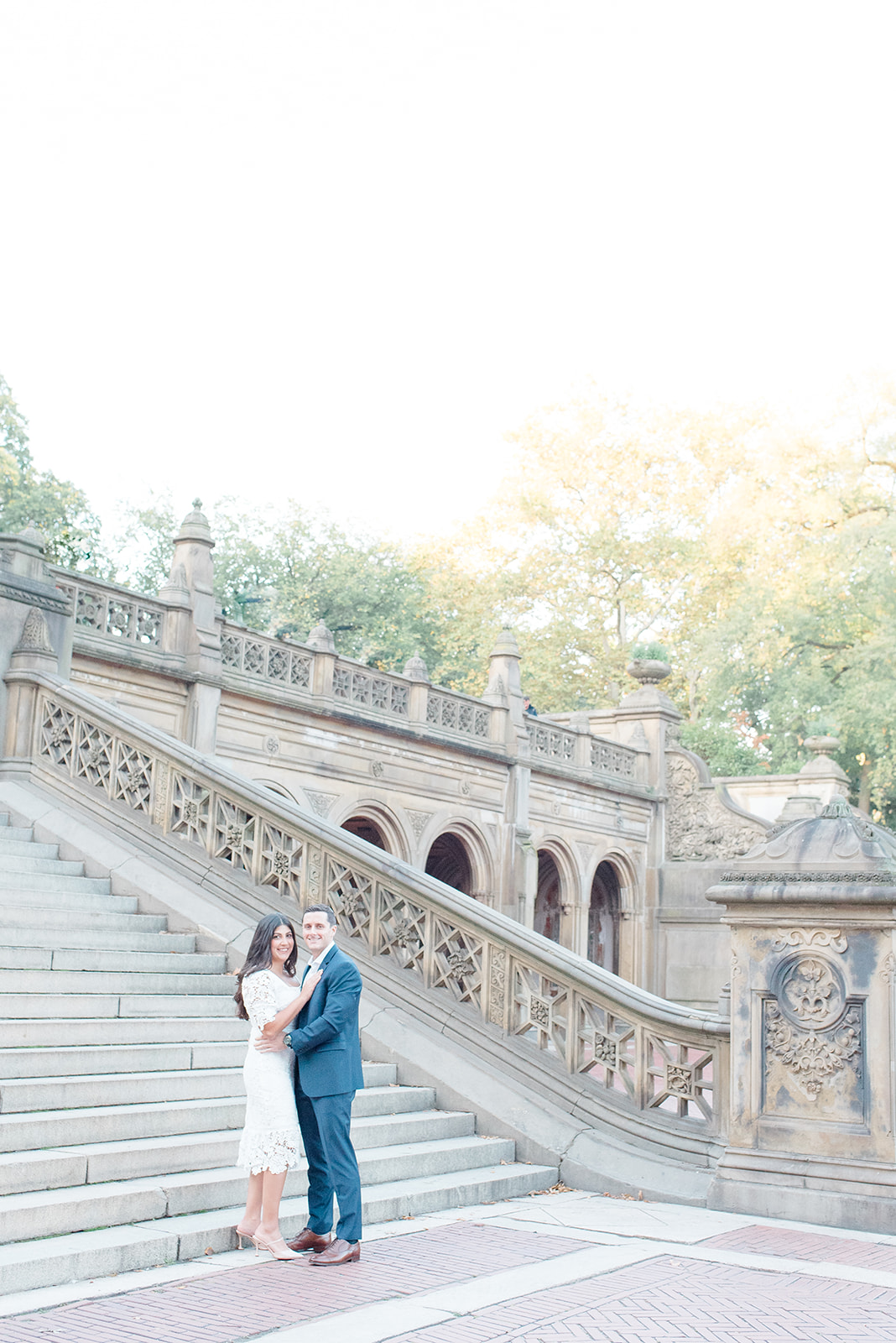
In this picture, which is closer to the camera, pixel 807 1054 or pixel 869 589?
pixel 807 1054

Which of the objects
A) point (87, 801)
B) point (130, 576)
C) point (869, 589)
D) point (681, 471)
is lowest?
point (87, 801)

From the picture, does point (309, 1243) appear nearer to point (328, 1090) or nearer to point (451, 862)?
point (328, 1090)

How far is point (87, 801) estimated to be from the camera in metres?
10.9

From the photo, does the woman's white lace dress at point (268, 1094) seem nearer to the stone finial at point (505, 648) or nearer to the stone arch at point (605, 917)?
the stone finial at point (505, 648)

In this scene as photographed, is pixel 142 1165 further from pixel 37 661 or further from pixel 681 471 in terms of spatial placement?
pixel 681 471

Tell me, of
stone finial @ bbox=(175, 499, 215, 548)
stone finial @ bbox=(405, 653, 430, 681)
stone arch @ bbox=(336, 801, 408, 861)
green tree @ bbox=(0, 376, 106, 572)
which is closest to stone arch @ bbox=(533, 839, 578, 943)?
stone arch @ bbox=(336, 801, 408, 861)

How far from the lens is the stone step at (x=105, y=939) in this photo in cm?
832

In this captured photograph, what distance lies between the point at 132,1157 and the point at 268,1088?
94 cm

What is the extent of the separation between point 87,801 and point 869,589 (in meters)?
25.4

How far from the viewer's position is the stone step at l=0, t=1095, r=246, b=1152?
621 centimetres

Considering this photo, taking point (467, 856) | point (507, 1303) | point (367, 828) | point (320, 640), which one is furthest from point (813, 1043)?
point (467, 856)

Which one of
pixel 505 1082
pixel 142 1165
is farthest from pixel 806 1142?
pixel 142 1165

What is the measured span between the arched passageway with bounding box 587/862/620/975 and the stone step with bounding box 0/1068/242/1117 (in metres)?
23.8

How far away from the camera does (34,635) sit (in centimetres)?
1197
